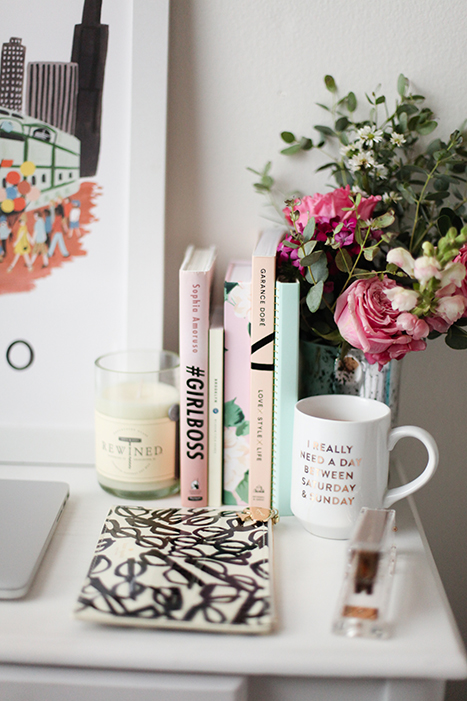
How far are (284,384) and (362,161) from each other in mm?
272

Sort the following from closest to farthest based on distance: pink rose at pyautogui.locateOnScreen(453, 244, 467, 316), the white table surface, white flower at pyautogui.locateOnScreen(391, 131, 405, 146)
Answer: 1. the white table surface
2. pink rose at pyautogui.locateOnScreen(453, 244, 467, 316)
3. white flower at pyautogui.locateOnScreen(391, 131, 405, 146)

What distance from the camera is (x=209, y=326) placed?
2.26 feet

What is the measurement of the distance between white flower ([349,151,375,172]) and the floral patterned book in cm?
42

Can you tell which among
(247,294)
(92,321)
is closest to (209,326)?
(247,294)

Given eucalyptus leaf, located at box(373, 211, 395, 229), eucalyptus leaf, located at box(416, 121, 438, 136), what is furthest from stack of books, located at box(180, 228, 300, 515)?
eucalyptus leaf, located at box(416, 121, 438, 136)

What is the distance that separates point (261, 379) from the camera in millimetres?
670

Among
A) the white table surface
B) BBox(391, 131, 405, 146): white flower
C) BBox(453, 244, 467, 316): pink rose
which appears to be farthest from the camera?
BBox(391, 131, 405, 146): white flower

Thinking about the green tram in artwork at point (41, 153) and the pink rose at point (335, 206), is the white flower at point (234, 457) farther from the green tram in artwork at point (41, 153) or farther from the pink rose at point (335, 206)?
the green tram in artwork at point (41, 153)

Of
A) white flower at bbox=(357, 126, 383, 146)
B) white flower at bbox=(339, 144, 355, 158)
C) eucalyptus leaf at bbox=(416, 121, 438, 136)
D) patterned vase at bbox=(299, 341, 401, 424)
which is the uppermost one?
eucalyptus leaf at bbox=(416, 121, 438, 136)

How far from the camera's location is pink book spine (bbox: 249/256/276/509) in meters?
0.65

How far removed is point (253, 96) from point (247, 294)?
269mm

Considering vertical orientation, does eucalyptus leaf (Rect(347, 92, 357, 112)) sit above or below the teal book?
above

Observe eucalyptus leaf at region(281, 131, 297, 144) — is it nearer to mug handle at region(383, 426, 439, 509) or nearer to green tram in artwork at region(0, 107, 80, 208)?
green tram in artwork at region(0, 107, 80, 208)

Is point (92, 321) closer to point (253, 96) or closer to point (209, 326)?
point (209, 326)
